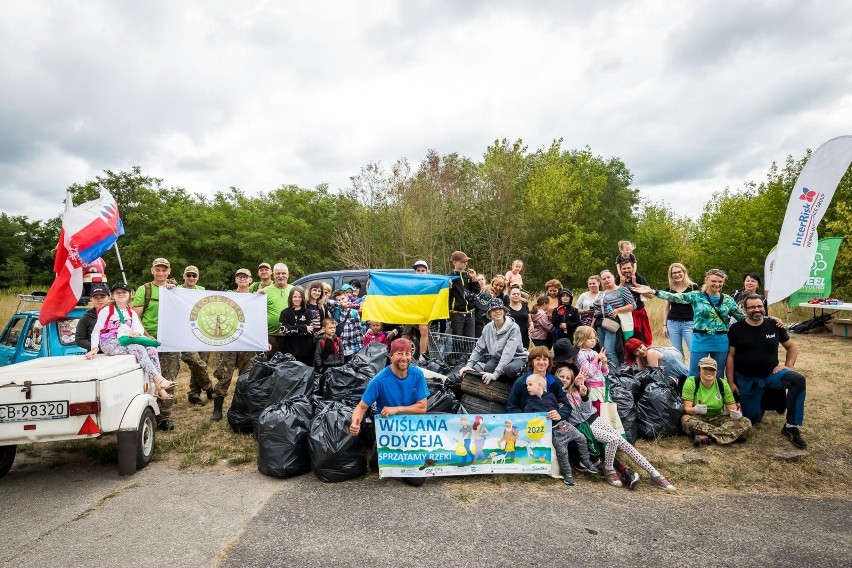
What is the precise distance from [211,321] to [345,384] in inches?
93.3

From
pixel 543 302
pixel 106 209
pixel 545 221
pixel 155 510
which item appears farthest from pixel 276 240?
pixel 155 510

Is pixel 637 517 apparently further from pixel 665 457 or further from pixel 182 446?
pixel 182 446

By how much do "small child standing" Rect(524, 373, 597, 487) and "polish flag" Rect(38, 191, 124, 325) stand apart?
18.4 feet

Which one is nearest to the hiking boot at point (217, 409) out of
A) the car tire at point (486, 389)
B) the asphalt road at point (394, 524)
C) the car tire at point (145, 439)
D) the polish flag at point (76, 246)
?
the car tire at point (145, 439)

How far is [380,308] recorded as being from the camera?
7.30m

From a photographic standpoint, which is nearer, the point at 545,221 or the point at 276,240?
the point at 276,240

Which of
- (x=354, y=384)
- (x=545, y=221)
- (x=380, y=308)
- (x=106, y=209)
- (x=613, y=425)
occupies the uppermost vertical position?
(x=545, y=221)

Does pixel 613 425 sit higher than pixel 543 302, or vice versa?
pixel 543 302

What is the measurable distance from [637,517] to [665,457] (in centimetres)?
150

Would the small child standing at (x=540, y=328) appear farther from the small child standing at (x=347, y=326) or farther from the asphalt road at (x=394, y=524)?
the asphalt road at (x=394, y=524)

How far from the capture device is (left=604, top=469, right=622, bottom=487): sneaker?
4.47 metres

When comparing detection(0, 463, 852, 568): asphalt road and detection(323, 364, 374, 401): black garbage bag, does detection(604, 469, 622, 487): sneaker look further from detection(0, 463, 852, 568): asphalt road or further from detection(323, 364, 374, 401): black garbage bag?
detection(323, 364, 374, 401): black garbage bag

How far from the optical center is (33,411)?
13.7ft

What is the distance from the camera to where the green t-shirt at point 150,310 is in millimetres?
6676
